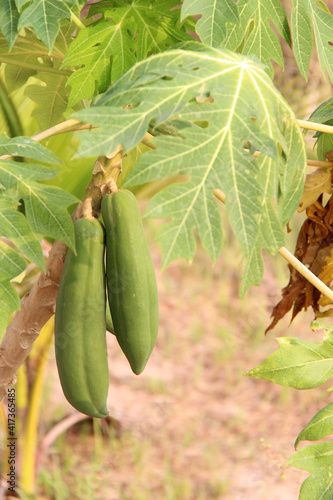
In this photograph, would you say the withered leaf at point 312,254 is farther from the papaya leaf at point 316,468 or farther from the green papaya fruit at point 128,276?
the green papaya fruit at point 128,276

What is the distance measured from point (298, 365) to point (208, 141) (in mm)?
369

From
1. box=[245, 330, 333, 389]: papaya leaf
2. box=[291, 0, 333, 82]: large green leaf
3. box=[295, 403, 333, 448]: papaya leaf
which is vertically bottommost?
box=[295, 403, 333, 448]: papaya leaf

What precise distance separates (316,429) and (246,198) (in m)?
0.37

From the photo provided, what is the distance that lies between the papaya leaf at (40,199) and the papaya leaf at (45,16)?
0.16m

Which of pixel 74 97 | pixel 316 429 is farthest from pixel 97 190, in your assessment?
pixel 316 429

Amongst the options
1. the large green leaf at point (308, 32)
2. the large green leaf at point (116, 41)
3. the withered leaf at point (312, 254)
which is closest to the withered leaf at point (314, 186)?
the withered leaf at point (312, 254)

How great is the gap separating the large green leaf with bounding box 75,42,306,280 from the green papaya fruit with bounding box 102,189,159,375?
127 mm

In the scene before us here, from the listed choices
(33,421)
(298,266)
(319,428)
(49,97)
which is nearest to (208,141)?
(298,266)

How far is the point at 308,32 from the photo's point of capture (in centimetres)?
81

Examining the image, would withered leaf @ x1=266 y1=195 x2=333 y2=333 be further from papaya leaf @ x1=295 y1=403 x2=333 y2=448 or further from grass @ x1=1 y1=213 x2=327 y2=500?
grass @ x1=1 y1=213 x2=327 y2=500

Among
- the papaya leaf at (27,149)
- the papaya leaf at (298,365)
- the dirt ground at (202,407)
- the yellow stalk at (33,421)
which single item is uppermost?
the papaya leaf at (27,149)

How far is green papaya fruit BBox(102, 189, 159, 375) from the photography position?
0.66 metres

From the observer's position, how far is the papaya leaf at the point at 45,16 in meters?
0.68

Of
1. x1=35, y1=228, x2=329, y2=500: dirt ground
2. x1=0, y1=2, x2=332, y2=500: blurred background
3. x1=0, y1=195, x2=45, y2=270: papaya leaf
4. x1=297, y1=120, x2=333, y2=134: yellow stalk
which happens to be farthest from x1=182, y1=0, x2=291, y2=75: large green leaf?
x1=35, y1=228, x2=329, y2=500: dirt ground
